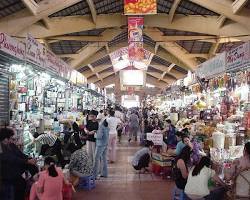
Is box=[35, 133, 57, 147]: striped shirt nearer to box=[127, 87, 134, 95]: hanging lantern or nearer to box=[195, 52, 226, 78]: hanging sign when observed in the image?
box=[195, 52, 226, 78]: hanging sign

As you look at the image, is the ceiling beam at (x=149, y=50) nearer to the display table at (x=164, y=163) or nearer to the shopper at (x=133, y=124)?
the shopper at (x=133, y=124)

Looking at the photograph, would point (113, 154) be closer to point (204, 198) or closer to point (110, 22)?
point (204, 198)

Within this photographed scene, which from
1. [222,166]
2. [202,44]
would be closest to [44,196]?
[222,166]

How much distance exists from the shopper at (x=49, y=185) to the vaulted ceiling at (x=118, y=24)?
814cm

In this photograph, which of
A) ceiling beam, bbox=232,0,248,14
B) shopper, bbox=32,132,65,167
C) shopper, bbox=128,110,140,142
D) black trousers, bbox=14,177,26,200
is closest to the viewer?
black trousers, bbox=14,177,26,200

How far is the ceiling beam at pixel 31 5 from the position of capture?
492 inches

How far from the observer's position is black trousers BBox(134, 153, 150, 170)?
9.88m

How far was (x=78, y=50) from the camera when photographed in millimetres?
23672

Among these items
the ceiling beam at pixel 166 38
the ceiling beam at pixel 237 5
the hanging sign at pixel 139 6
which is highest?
the ceiling beam at pixel 166 38

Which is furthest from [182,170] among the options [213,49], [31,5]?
[213,49]

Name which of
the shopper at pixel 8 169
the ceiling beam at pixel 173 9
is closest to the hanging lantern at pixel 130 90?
the ceiling beam at pixel 173 9

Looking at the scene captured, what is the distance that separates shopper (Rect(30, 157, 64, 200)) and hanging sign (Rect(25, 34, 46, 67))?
2.95 m

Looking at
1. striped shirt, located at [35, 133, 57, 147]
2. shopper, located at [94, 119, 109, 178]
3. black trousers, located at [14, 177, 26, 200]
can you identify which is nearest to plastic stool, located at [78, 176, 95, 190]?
shopper, located at [94, 119, 109, 178]

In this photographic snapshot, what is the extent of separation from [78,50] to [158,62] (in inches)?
451
